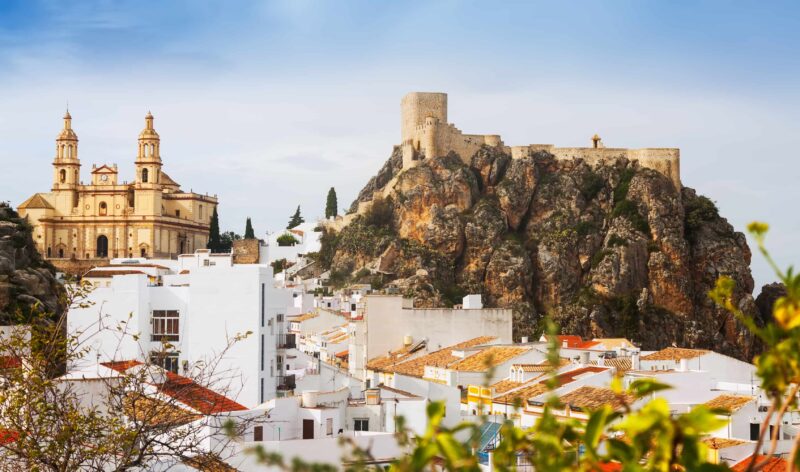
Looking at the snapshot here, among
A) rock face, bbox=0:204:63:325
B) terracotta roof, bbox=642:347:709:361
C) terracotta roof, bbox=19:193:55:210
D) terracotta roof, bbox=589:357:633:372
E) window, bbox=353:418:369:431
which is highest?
terracotta roof, bbox=19:193:55:210

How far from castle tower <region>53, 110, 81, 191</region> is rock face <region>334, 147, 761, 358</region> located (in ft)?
85.7

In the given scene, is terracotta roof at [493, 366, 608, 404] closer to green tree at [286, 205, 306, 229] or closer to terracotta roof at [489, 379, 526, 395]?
terracotta roof at [489, 379, 526, 395]

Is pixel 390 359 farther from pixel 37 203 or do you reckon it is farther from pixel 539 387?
pixel 37 203

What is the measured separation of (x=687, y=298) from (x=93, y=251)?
53.2 meters

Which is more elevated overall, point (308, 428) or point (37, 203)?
point (37, 203)

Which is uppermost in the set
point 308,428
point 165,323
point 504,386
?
point 165,323

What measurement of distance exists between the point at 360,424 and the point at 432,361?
1627 centimetres

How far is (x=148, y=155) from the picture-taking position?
332 ft

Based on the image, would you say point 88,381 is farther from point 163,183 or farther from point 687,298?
point 163,183

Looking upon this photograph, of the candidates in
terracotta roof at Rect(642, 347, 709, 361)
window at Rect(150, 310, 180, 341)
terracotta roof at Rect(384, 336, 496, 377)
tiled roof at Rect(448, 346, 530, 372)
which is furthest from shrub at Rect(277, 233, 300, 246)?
window at Rect(150, 310, 180, 341)

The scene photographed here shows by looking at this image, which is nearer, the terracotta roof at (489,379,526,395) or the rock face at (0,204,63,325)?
the terracotta roof at (489,379,526,395)

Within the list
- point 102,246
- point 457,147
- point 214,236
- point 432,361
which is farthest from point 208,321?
point 102,246

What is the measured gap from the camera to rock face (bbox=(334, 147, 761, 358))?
9094 centimetres

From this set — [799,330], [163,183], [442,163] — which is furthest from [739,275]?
[799,330]
